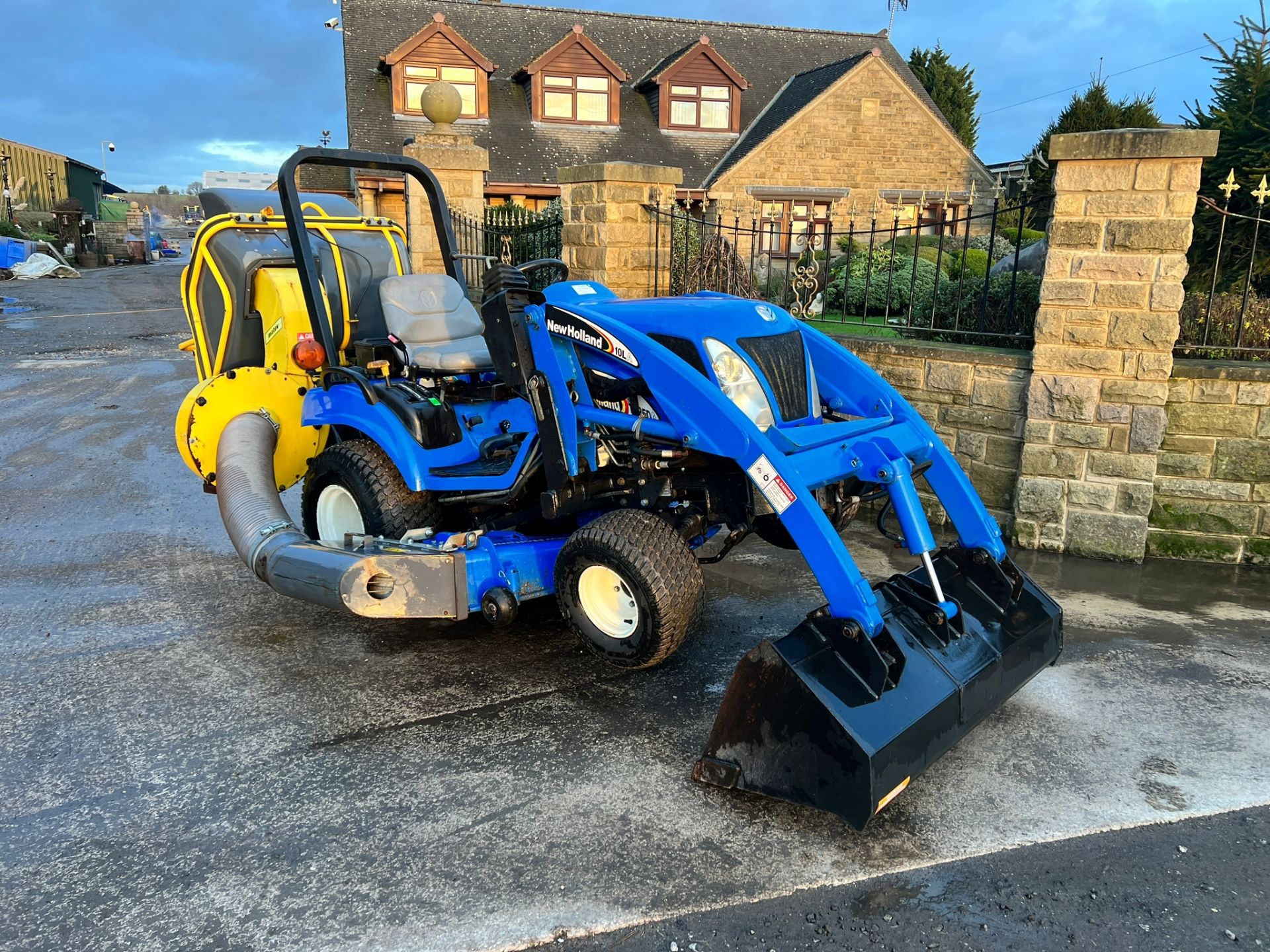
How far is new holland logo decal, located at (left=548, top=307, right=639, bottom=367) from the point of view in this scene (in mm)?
3744

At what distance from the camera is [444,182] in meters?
11.1

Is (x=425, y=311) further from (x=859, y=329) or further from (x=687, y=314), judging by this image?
(x=859, y=329)

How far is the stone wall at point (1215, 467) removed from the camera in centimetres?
543

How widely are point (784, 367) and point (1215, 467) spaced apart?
317 cm

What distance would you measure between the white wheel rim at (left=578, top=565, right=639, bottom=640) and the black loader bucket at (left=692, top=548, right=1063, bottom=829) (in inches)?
29.5

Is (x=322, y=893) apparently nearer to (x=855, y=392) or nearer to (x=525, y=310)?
(x=525, y=310)

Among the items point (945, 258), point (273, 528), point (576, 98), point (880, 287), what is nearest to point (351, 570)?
point (273, 528)

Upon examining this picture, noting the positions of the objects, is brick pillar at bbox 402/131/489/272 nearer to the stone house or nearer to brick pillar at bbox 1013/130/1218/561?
brick pillar at bbox 1013/130/1218/561

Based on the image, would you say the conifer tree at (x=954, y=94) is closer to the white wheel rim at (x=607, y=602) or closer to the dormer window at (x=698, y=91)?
the dormer window at (x=698, y=91)

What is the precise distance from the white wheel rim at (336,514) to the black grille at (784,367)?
7.19ft

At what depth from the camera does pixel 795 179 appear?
82.5 feet

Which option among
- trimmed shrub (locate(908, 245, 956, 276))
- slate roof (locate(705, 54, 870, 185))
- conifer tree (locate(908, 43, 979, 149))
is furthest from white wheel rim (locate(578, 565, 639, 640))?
conifer tree (locate(908, 43, 979, 149))

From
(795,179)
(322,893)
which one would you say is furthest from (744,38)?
(322,893)

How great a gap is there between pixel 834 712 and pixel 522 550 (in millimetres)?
1630
